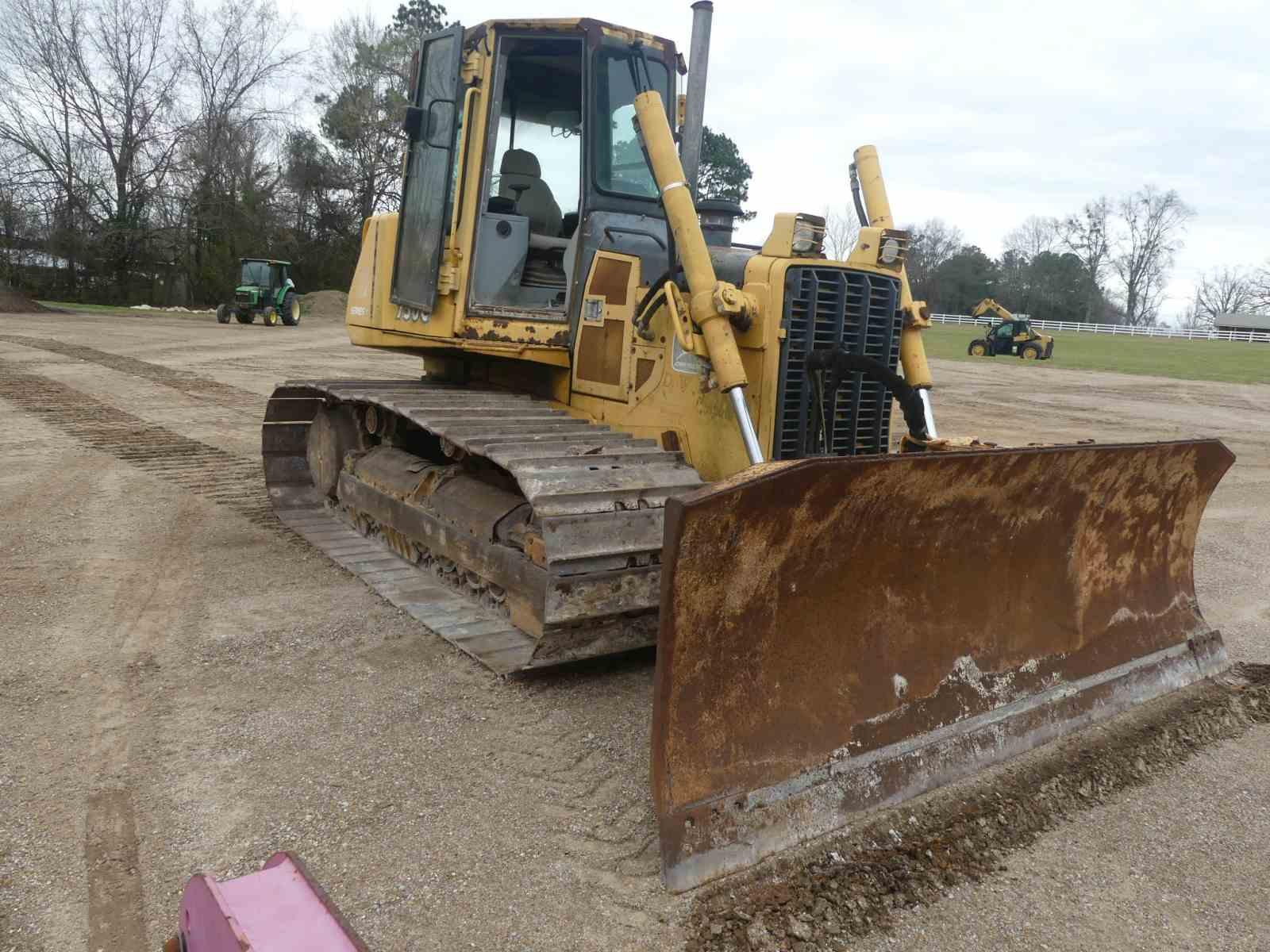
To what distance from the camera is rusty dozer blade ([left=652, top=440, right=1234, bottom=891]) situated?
285 cm

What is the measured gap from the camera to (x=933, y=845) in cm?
295

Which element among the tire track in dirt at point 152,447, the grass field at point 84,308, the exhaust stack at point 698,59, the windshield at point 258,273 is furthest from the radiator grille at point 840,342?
the grass field at point 84,308

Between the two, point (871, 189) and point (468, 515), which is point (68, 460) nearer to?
point (468, 515)

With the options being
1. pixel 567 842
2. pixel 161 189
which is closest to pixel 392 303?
pixel 567 842

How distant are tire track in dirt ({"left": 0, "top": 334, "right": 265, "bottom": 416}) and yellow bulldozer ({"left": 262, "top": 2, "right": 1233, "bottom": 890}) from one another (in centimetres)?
681

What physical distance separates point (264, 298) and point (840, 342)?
27.6m

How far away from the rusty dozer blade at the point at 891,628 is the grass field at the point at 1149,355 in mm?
17956

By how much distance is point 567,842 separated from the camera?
9.49 feet

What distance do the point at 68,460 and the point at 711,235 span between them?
6173mm

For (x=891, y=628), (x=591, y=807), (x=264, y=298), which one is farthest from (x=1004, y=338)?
(x=591, y=807)

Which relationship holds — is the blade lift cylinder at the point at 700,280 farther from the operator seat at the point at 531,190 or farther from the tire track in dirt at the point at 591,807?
the tire track in dirt at the point at 591,807

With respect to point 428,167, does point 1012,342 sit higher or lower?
higher

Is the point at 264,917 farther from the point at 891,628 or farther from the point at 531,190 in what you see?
the point at 531,190

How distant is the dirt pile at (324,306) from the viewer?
34375 millimetres
